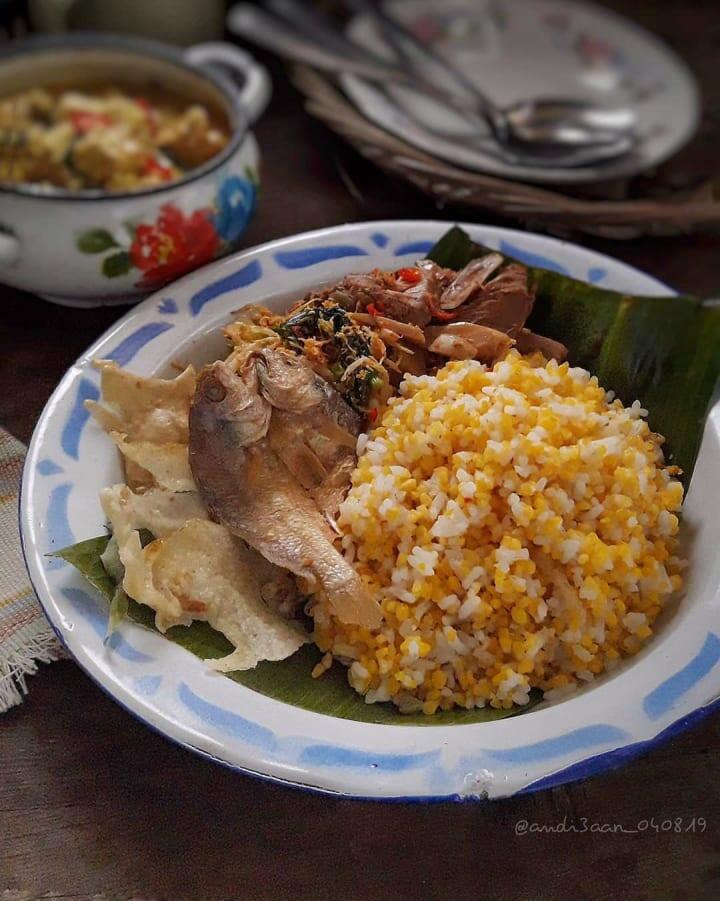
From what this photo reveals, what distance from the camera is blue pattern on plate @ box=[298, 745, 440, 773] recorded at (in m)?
1.46

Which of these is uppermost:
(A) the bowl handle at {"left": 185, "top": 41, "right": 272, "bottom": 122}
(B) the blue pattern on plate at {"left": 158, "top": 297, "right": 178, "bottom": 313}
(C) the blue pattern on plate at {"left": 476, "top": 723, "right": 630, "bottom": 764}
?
(A) the bowl handle at {"left": 185, "top": 41, "right": 272, "bottom": 122}

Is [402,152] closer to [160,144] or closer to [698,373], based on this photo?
[160,144]

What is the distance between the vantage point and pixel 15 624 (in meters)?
1.84

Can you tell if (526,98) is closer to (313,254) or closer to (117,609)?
(313,254)

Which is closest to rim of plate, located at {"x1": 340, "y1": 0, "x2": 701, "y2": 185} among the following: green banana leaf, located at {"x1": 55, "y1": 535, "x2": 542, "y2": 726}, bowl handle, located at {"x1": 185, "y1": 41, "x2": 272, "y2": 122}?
bowl handle, located at {"x1": 185, "y1": 41, "x2": 272, "y2": 122}

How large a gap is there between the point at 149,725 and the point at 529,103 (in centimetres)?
275

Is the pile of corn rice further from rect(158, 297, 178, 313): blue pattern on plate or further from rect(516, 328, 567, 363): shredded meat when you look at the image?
rect(158, 297, 178, 313): blue pattern on plate

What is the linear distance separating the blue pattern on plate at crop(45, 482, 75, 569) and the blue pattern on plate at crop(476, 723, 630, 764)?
886 mm

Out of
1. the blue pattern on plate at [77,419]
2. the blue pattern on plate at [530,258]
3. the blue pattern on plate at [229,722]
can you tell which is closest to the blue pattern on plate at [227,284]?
the blue pattern on plate at [77,419]

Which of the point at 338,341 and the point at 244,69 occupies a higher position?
the point at 244,69

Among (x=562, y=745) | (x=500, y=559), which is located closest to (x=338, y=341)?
(x=500, y=559)

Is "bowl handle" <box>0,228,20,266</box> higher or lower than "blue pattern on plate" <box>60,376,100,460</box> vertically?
higher

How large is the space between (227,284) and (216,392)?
517 mm

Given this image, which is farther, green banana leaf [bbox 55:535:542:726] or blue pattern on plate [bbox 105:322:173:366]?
blue pattern on plate [bbox 105:322:173:366]
